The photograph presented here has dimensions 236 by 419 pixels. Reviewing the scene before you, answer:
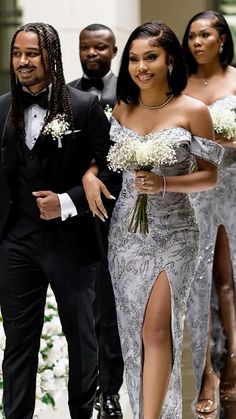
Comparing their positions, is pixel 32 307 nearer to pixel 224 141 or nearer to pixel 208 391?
pixel 208 391

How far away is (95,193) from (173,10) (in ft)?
34.9

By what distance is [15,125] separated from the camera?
21.9 feet

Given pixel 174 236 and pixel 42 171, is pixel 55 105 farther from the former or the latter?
pixel 174 236

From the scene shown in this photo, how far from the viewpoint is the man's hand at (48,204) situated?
655 centimetres

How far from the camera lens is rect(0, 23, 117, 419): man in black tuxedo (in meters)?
6.64

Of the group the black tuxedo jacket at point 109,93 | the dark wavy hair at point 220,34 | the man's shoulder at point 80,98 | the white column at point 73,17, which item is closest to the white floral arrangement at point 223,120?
the dark wavy hair at point 220,34

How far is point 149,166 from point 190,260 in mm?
547

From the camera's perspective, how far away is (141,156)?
6.43 metres

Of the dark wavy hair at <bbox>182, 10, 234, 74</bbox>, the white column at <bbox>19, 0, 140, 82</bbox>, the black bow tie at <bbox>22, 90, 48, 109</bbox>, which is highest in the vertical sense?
the white column at <bbox>19, 0, 140, 82</bbox>

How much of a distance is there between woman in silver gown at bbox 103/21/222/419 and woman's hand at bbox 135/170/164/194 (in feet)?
0.06

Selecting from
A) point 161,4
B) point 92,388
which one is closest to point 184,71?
point 92,388

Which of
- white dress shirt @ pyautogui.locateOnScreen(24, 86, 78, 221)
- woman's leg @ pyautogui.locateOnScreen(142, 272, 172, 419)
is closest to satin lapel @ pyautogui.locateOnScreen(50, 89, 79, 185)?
white dress shirt @ pyautogui.locateOnScreen(24, 86, 78, 221)

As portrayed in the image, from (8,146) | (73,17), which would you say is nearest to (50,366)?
(8,146)

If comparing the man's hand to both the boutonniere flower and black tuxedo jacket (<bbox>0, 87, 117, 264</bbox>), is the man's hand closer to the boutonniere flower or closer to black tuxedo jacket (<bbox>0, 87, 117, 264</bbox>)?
black tuxedo jacket (<bbox>0, 87, 117, 264</bbox>)
